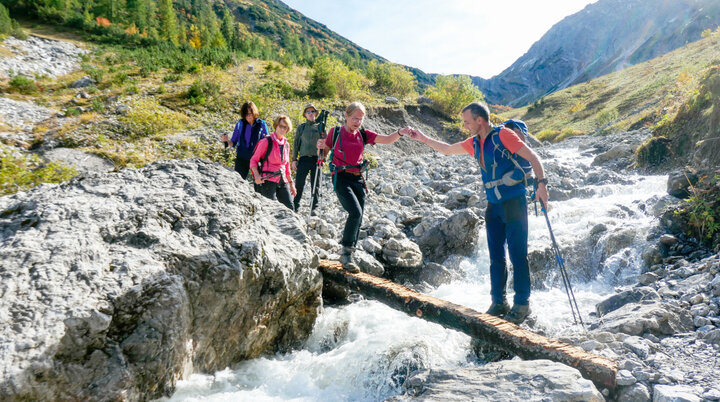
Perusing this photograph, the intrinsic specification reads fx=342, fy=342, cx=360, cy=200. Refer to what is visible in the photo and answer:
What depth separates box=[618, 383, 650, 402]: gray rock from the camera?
2826 mm

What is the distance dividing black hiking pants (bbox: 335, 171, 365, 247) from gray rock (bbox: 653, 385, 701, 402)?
3742 mm

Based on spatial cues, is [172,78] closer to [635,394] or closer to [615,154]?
[615,154]

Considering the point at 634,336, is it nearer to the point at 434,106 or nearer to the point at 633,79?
the point at 434,106

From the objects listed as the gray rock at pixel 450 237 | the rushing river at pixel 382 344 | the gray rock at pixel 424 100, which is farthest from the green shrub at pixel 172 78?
the rushing river at pixel 382 344

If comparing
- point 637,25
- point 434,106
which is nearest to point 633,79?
point 434,106

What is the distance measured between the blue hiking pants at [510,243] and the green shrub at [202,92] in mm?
17402

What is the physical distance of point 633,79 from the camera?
61125mm

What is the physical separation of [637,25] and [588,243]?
742ft

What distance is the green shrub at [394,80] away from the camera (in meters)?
33.2

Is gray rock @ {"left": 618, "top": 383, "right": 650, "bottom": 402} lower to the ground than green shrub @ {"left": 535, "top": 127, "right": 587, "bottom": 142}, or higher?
lower

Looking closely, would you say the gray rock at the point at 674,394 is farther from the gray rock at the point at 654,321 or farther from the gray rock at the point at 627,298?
the gray rock at the point at 627,298

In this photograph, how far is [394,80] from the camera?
109ft

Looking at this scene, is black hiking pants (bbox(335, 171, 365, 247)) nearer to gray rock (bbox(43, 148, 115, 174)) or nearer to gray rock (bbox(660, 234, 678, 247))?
gray rock (bbox(660, 234, 678, 247))

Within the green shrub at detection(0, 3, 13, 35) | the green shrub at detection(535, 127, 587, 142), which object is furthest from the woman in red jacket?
the green shrub at detection(0, 3, 13, 35)
